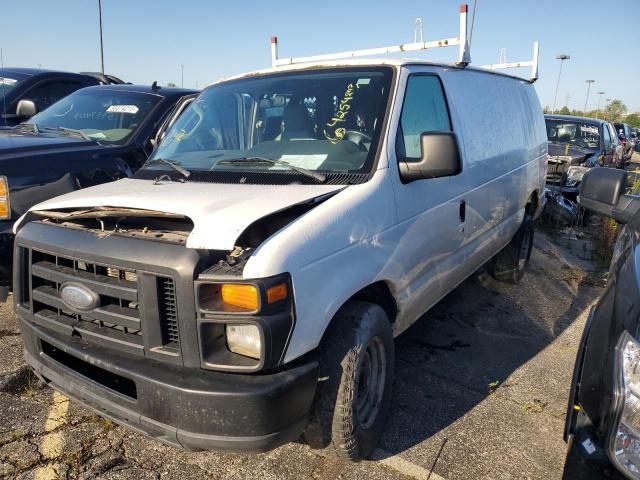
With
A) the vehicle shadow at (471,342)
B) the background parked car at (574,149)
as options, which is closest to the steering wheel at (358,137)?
the vehicle shadow at (471,342)

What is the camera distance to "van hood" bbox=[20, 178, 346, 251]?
212 centimetres

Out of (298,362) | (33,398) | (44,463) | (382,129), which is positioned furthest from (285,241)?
(33,398)

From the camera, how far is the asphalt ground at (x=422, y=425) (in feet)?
8.75

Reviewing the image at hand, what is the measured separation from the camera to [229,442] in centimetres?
210

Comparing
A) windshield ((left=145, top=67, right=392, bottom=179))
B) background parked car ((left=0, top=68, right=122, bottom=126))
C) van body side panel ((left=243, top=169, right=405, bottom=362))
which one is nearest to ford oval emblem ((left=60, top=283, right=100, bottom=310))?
van body side panel ((left=243, top=169, right=405, bottom=362))

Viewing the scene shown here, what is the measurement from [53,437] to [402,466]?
74.7 inches

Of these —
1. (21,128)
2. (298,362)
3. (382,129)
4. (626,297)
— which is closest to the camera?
(626,297)

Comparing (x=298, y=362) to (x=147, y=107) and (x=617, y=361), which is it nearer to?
(x=617, y=361)

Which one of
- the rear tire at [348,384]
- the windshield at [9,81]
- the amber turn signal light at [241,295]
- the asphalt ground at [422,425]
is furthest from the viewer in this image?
the windshield at [9,81]

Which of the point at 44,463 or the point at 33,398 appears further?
the point at 33,398

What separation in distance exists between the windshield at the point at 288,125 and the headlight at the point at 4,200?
44.4 inches

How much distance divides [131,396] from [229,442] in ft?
1.64

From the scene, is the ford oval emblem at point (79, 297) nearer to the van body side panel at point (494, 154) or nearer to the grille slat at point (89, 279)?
the grille slat at point (89, 279)

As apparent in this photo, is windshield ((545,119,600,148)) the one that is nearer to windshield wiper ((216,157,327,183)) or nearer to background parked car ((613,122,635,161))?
background parked car ((613,122,635,161))
